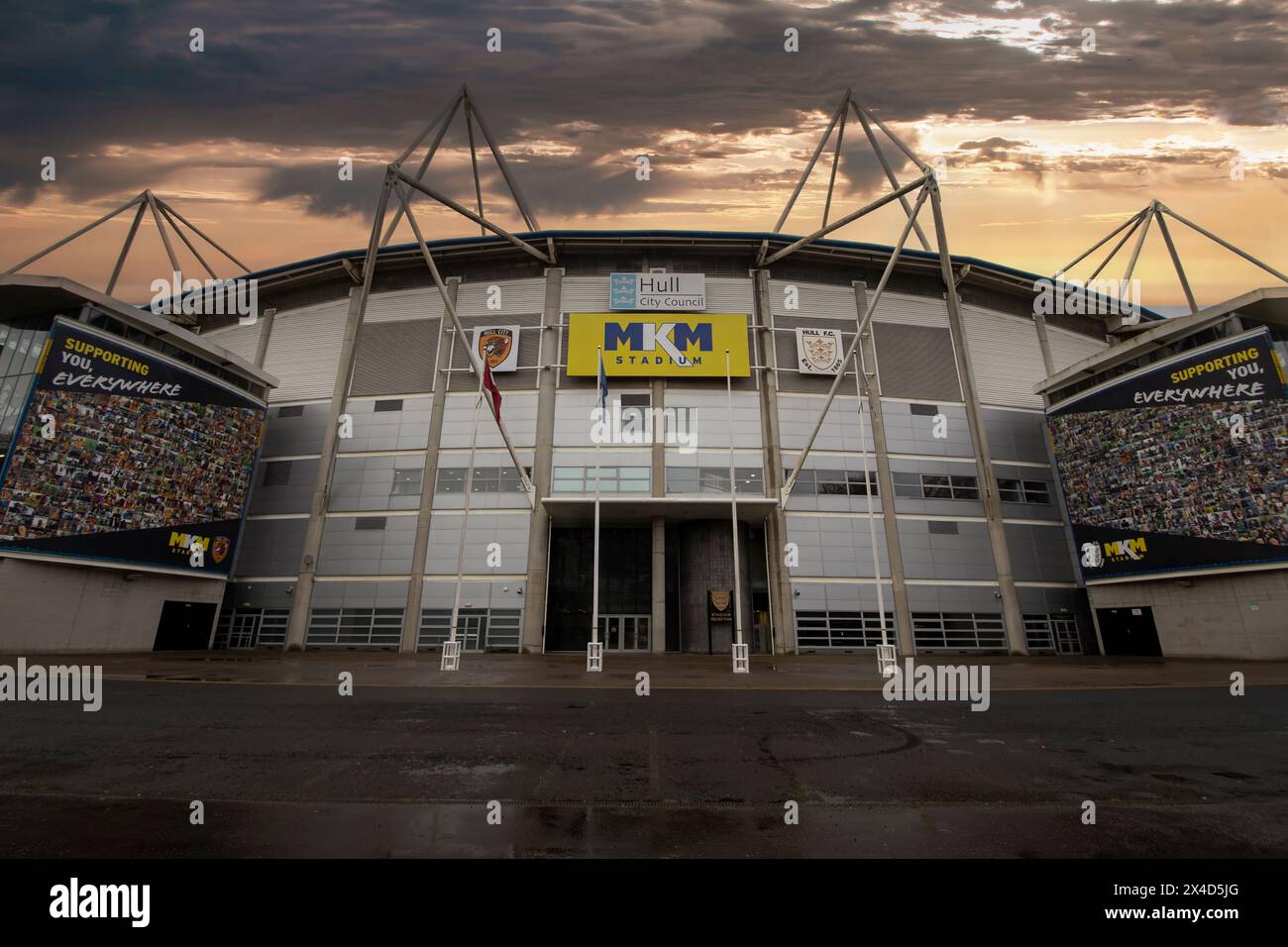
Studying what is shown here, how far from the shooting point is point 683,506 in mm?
33594

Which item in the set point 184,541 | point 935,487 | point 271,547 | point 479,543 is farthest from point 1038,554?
point 184,541

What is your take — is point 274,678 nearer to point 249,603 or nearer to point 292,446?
point 249,603

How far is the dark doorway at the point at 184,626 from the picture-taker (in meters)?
32.5

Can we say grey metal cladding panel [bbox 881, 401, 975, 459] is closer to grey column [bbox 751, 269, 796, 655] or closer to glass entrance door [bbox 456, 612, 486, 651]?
grey column [bbox 751, 269, 796, 655]

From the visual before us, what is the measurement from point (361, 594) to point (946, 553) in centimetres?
3548

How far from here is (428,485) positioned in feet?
118

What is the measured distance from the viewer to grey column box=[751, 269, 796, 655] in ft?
111

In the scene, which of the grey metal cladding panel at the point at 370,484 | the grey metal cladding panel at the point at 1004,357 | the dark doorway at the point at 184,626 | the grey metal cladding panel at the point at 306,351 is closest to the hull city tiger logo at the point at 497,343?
the grey metal cladding panel at the point at 370,484

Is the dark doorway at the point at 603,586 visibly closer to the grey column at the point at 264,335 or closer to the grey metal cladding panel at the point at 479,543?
the grey metal cladding panel at the point at 479,543

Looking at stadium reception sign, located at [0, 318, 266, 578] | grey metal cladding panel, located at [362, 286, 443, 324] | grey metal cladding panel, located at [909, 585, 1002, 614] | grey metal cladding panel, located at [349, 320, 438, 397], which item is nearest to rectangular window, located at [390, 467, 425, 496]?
grey metal cladding panel, located at [349, 320, 438, 397]
